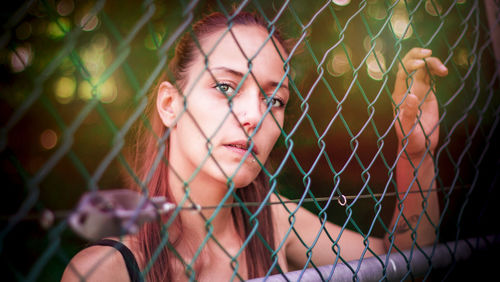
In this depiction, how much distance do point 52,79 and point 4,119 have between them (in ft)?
1.70

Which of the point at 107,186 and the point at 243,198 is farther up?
the point at 243,198

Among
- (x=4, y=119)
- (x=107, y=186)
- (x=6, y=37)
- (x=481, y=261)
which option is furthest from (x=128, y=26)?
(x=481, y=261)

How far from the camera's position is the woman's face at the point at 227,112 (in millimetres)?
1201

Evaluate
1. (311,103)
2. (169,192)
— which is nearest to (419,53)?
(169,192)

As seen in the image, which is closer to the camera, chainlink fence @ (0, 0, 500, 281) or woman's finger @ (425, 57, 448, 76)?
woman's finger @ (425, 57, 448, 76)

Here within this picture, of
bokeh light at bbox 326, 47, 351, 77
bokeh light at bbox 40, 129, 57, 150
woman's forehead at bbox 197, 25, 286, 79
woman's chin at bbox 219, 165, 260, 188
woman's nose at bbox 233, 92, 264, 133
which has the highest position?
bokeh light at bbox 326, 47, 351, 77

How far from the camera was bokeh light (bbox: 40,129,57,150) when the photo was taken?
3043mm

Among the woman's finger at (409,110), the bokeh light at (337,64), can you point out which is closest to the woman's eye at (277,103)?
the woman's finger at (409,110)

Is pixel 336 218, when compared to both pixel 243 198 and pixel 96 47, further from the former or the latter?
pixel 96 47

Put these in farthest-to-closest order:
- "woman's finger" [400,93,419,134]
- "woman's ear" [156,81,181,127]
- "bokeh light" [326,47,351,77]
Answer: "bokeh light" [326,47,351,77] < "woman's finger" [400,93,419,134] < "woman's ear" [156,81,181,127]

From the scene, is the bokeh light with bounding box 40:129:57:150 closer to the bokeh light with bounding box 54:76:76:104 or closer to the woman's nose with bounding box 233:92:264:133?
the bokeh light with bounding box 54:76:76:104

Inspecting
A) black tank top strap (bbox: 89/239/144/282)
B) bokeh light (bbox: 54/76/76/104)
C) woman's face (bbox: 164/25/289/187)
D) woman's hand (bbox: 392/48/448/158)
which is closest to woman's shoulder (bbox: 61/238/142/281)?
black tank top strap (bbox: 89/239/144/282)

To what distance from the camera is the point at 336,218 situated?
9.49 feet

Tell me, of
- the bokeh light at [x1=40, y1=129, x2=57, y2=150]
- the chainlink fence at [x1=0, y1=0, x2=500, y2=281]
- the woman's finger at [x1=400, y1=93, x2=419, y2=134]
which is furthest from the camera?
the bokeh light at [x1=40, y1=129, x2=57, y2=150]
